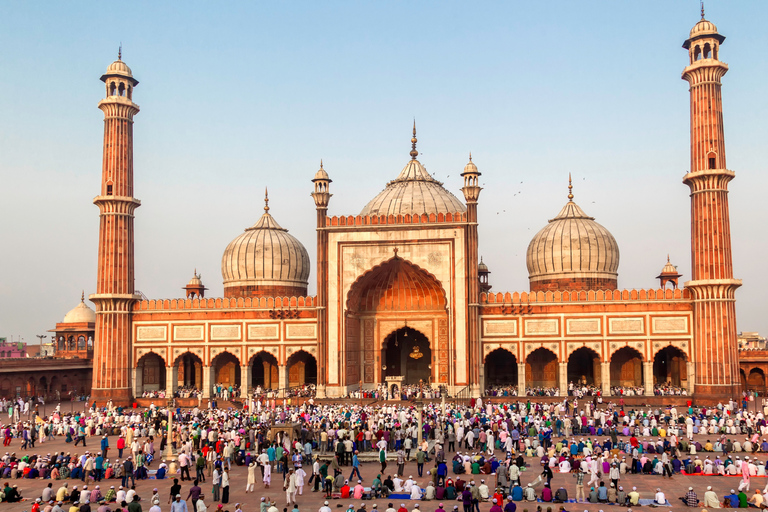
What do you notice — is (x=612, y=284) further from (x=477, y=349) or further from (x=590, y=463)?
(x=590, y=463)

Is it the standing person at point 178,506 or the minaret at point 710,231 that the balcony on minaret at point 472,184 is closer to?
the minaret at point 710,231

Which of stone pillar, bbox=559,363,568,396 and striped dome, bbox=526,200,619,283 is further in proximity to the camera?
striped dome, bbox=526,200,619,283

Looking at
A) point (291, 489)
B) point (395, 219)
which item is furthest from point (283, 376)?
point (291, 489)

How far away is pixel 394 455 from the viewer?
832 inches

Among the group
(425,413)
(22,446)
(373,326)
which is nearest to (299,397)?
(373,326)

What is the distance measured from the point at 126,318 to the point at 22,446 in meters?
14.5

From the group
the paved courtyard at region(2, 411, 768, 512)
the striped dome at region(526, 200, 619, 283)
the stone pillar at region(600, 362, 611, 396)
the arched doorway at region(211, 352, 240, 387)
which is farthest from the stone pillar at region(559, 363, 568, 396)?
the arched doorway at region(211, 352, 240, 387)

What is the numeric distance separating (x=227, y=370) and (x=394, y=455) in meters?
23.1

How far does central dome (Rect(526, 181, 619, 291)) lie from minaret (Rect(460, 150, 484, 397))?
7940 millimetres

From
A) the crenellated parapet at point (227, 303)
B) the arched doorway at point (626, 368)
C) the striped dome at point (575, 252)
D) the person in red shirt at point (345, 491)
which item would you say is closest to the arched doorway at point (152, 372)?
the crenellated parapet at point (227, 303)

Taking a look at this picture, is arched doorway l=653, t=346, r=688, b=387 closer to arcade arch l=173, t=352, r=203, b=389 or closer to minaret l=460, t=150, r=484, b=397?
minaret l=460, t=150, r=484, b=397

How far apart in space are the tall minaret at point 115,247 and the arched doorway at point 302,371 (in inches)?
344

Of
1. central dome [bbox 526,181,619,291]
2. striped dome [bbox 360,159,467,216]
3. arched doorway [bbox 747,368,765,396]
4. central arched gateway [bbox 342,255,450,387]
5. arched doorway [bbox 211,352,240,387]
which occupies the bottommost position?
arched doorway [bbox 747,368,765,396]

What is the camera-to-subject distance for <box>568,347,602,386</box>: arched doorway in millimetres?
39750
